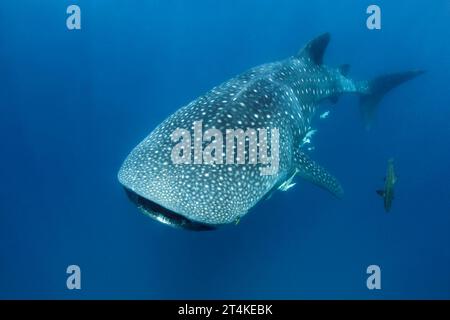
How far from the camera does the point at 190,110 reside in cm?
460

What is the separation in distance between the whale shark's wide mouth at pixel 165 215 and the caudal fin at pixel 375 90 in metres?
7.64

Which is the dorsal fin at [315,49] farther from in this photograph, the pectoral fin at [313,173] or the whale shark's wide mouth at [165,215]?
the whale shark's wide mouth at [165,215]

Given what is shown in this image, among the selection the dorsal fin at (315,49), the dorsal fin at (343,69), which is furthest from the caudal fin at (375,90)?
the dorsal fin at (315,49)

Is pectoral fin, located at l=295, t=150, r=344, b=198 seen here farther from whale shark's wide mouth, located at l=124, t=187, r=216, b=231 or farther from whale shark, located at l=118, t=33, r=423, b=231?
whale shark's wide mouth, located at l=124, t=187, r=216, b=231

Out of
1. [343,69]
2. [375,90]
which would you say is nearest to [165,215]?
[343,69]

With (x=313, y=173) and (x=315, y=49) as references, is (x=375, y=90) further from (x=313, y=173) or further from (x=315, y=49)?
(x=313, y=173)

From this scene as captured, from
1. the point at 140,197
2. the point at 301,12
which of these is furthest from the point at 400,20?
the point at 140,197

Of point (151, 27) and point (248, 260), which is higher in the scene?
point (151, 27)

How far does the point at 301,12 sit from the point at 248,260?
1734 centimetres

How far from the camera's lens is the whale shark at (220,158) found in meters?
3.60

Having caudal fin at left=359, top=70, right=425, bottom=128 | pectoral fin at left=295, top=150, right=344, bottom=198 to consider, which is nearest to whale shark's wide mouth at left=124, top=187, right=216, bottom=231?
pectoral fin at left=295, top=150, right=344, bottom=198

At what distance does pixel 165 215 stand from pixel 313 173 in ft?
9.41

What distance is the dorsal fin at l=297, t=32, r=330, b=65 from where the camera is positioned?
734 cm
